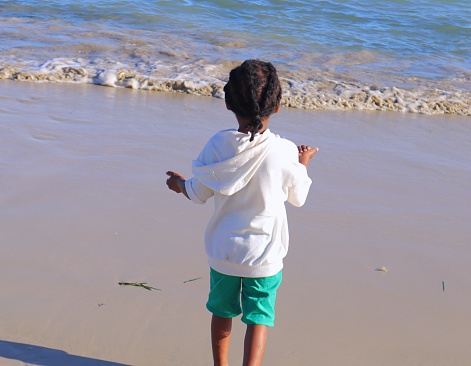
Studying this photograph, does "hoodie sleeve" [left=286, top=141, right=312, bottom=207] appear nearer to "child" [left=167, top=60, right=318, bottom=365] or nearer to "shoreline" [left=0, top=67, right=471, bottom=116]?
"child" [left=167, top=60, right=318, bottom=365]

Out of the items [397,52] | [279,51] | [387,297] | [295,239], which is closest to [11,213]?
[295,239]

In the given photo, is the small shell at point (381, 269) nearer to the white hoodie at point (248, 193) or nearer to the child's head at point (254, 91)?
the white hoodie at point (248, 193)

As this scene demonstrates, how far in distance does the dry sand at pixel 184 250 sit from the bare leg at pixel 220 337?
0.15 m

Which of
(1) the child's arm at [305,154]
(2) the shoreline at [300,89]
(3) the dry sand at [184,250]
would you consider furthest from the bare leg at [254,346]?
(2) the shoreline at [300,89]

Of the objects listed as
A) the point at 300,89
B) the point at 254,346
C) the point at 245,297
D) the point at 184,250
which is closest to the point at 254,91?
the point at 245,297

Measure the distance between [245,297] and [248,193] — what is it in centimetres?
37

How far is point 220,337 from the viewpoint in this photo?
2.44 m

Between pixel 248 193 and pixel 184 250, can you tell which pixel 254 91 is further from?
pixel 184 250

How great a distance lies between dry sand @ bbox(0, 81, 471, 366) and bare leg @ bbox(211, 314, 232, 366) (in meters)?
0.15

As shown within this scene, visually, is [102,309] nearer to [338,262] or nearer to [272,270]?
[272,270]

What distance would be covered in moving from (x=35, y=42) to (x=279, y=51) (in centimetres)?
336

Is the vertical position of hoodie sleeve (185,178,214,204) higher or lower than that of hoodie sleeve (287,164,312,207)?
lower

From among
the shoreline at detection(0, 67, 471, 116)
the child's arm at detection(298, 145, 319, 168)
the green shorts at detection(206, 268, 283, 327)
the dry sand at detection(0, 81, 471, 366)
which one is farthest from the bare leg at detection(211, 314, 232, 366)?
the shoreline at detection(0, 67, 471, 116)

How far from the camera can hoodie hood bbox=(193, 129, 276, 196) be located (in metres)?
2.23
